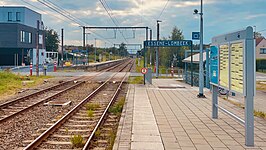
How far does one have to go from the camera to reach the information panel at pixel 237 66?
296 inches

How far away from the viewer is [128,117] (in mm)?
11328

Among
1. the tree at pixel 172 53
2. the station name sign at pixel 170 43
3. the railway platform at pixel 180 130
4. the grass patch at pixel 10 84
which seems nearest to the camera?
the railway platform at pixel 180 130

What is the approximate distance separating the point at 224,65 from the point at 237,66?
39.3 inches

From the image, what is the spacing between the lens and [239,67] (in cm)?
767

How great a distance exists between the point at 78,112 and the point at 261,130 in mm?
6387

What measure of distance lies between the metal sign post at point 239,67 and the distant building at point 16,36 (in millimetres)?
54470

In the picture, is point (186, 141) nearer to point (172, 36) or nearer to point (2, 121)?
point (2, 121)

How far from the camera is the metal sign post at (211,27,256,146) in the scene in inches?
285

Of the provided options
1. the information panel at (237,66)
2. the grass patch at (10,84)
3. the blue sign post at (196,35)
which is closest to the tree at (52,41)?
the grass patch at (10,84)

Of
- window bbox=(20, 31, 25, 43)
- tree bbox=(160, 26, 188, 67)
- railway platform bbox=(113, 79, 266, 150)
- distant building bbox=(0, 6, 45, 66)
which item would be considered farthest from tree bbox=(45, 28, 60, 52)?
railway platform bbox=(113, 79, 266, 150)

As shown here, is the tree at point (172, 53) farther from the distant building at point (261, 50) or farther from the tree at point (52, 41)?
the tree at point (52, 41)

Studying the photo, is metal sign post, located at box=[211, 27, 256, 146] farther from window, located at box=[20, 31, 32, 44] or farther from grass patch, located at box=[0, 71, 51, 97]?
window, located at box=[20, 31, 32, 44]

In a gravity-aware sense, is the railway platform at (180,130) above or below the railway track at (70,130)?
above

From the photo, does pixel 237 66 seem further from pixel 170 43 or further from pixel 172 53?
pixel 172 53
